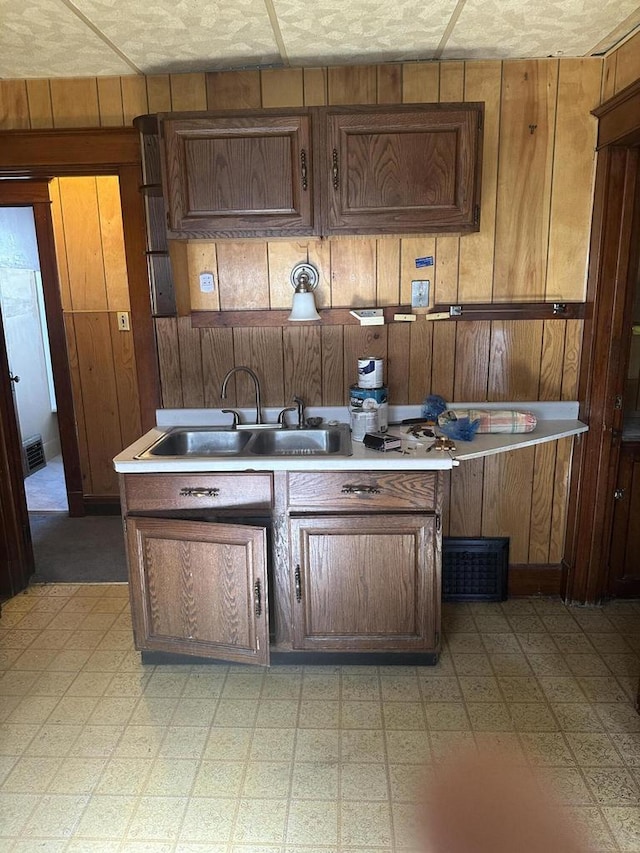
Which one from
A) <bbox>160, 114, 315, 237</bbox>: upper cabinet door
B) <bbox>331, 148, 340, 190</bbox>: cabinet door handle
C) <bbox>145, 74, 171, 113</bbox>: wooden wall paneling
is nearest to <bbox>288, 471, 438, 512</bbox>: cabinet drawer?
<bbox>160, 114, 315, 237</bbox>: upper cabinet door

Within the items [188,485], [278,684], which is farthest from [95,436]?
[278,684]

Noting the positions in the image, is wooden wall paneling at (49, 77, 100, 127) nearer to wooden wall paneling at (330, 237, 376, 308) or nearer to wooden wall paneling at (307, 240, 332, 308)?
wooden wall paneling at (307, 240, 332, 308)

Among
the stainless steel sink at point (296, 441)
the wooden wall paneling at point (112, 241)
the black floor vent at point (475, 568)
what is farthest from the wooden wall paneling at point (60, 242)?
the black floor vent at point (475, 568)

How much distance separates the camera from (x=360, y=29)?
6.80ft

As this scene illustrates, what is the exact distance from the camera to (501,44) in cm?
224

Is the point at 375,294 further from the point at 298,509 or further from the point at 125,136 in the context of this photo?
the point at 125,136

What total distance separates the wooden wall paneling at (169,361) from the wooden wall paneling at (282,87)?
0.97 m

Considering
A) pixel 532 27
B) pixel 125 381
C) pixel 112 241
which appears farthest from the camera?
pixel 125 381

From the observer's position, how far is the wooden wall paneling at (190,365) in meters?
2.64

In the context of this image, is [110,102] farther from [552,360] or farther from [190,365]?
[552,360]

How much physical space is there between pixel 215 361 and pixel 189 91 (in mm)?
1082

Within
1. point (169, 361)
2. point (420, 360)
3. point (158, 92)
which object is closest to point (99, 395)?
point (169, 361)

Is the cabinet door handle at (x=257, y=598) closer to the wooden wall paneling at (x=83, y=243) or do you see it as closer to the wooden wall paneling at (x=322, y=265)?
the wooden wall paneling at (x=322, y=265)

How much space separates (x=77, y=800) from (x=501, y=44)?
2.87 metres
